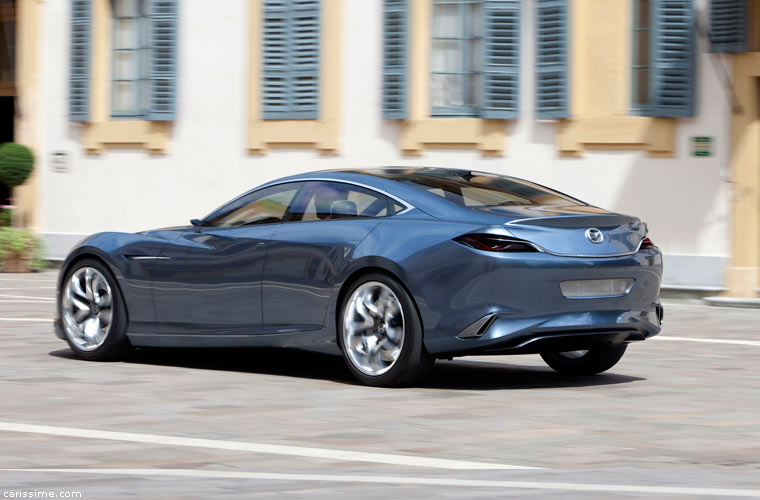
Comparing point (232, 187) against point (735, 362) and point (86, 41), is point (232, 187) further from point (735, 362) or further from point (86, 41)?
point (735, 362)

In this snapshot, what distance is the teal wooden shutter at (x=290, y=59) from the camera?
19.1 m

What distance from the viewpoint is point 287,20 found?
19.3 meters

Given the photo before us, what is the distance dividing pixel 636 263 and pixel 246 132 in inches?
468

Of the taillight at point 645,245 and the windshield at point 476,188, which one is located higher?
the windshield at point 476,188

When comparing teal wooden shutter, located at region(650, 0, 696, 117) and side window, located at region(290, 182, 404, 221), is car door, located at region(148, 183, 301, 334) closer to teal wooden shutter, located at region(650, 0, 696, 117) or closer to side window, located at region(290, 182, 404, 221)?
side window, located at region(290, 182, 404, 221)

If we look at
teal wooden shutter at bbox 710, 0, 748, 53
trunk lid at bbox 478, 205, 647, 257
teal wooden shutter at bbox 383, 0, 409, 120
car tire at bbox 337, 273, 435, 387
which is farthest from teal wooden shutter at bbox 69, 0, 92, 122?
trunk lid at bbox 478, 205, 647, 257

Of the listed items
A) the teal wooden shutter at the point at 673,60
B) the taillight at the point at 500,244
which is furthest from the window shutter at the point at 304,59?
the taillight at the point at 500,244

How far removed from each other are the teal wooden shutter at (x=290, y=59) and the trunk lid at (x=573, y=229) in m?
10.9

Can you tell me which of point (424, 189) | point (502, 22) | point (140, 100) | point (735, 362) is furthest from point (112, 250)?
point (140, 100)

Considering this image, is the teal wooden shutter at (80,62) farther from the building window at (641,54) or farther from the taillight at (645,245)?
the taillight at (645,245)

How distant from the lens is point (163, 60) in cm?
2020

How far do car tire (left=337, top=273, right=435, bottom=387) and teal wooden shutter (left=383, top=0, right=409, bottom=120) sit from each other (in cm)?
999

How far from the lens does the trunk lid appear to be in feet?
26.2

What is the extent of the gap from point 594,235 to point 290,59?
11.6 m
